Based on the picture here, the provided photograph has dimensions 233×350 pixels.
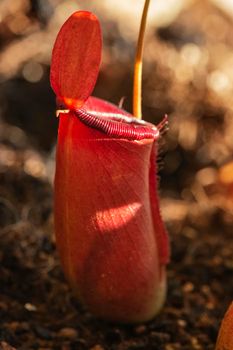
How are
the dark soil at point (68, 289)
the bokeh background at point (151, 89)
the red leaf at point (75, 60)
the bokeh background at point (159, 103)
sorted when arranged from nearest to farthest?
the red leaf at point (75, 60)
the dark soil at point (68, 289)
the bokeh background at point (159, 103)
the bokeh background at point (151, 89)

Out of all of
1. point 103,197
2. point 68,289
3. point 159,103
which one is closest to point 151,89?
point 159,103

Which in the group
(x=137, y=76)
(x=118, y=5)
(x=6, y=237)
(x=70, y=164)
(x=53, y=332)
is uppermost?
(x=118, y=5)

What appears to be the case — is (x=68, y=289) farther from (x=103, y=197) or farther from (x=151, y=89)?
(x=151, y=89)

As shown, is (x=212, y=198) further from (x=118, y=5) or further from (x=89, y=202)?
(x=118, y=5)

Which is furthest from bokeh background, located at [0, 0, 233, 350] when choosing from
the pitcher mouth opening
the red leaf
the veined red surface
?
the red leaf

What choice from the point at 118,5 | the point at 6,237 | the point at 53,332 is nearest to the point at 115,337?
the point at 53,332

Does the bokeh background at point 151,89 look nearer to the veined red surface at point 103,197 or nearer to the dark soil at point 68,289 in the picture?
the dark soil at point 68,289

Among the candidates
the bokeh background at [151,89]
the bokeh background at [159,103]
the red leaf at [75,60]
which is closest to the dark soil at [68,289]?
the bokeh background at [159,103]
